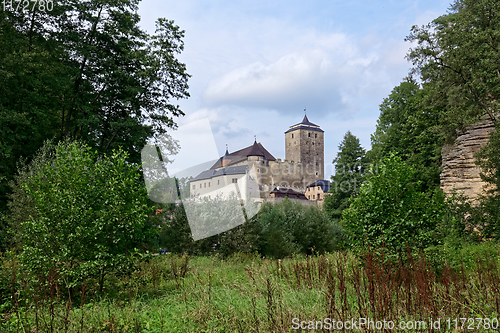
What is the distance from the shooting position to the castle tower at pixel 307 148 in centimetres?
8181

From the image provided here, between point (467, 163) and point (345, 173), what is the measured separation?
15245 millimetres

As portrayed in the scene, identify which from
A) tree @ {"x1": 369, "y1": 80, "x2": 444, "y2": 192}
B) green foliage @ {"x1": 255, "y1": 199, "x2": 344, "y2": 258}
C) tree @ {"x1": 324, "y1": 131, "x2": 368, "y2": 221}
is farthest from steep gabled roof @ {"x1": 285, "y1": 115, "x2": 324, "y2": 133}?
green foliage @ {"x1": 255, "y1": 199, "x2": 344, "y2": 258}

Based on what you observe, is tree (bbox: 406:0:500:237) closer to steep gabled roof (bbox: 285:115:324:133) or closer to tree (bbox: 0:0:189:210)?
tree (bbox: 0:0:189:210)

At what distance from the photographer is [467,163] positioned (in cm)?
1697

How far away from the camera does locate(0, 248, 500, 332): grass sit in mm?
3465

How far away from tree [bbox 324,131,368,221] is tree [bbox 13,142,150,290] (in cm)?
2528

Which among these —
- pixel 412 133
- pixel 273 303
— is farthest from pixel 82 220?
pixel 412 133

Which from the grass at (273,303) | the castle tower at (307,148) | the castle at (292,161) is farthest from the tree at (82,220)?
the castle tower at (307,148)

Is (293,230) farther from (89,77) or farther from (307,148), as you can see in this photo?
(307,148)

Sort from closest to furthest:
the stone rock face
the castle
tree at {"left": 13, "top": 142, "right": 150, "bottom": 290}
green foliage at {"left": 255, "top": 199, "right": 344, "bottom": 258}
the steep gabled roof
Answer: tree at {"left": 13, "top": 142, "right": 150, "bottom": 290} < green foliage at {"left": 255, "top": 199, "right": 344, "bottom": 258} < the stone rock face < the castle < the steep gabled roof

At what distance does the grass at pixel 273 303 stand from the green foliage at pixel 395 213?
3.83ft

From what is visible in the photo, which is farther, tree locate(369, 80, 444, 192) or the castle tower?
the castle tower

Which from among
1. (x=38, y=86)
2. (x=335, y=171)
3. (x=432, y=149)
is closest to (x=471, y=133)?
(x=432, y=149)

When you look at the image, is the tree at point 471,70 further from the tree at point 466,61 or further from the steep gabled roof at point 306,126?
the steep gabled roof at point 306,126
